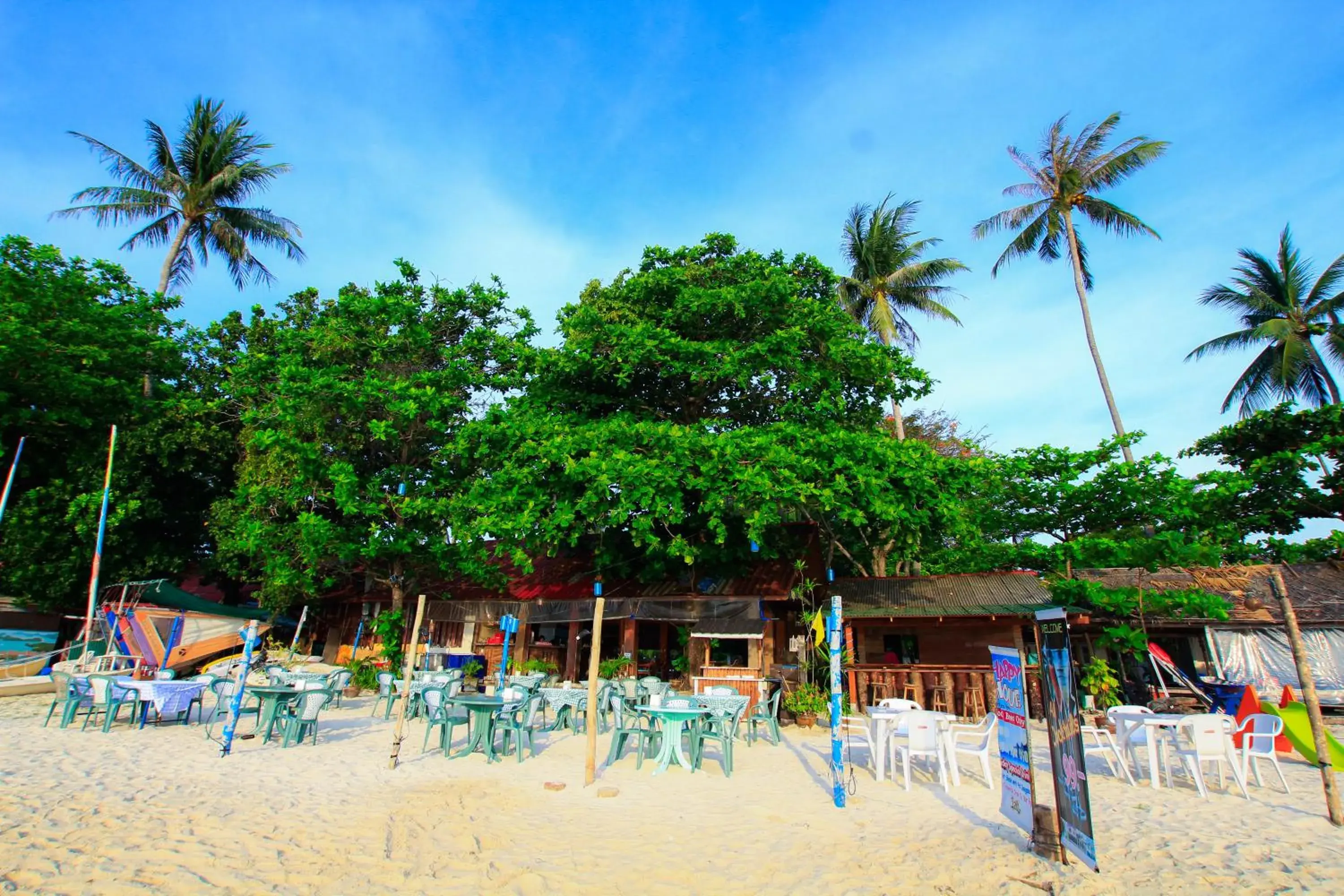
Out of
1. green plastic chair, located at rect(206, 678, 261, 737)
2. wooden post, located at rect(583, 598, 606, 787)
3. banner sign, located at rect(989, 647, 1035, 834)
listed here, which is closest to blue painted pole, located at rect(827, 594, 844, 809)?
banner sign, located at rect(989, 647, 1035, 834)

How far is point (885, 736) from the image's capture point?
808 cm

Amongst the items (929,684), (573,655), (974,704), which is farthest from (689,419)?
(974,704)

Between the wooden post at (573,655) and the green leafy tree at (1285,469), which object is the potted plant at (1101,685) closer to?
the green leafy tree at (1285,469)

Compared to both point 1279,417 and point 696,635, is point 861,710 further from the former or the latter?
point 1279,417

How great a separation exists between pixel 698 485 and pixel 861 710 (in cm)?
628

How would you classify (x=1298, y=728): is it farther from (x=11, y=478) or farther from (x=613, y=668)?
(x=11, y=478)

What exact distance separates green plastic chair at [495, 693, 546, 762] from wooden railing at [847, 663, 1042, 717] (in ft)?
23.1

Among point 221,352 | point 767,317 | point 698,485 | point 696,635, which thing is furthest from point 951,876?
point 221,352

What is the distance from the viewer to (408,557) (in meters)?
18.0

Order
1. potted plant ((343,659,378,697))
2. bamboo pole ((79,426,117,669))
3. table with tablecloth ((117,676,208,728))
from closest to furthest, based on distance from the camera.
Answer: table with tablecloth ((117,676,208,728)) → bamboo pole ((79,426,117,669)) → potted plant ((343,659,378,697))

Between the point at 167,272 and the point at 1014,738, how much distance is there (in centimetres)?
2926

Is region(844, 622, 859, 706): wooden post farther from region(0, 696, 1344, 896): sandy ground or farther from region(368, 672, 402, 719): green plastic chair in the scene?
region(368, 672, 402, 719): green plastic chair

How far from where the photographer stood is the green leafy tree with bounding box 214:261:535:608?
16.5 metres

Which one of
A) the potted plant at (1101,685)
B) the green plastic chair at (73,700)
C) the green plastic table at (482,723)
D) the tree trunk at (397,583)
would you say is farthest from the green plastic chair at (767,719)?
the green plastic chair at (73,700)
